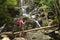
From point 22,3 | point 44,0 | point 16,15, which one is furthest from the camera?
point 22,3

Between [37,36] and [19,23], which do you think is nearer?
[37,36]

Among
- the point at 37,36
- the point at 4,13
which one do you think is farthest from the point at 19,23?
the point at 37,36

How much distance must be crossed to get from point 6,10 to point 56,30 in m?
1.97

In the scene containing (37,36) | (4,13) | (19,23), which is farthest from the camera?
(19,23)

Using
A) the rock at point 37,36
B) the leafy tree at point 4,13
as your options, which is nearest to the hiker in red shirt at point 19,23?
the leafy tree at point 4,13

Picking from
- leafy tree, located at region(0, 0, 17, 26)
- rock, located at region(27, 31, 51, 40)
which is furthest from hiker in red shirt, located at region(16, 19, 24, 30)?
rock, located at region(27, 31, 51, 40)

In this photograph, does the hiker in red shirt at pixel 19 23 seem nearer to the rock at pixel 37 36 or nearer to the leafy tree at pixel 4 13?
the leafy tree at pixel 4 13

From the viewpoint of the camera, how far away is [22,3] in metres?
11.2

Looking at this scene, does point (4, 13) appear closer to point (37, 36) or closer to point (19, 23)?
point (19, 23)

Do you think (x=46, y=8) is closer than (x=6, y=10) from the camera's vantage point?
No

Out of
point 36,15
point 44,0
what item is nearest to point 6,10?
point 44,0

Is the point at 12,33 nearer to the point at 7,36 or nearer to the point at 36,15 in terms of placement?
the point at 7,36

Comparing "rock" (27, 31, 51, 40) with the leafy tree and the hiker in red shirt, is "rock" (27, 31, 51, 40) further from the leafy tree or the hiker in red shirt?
the leafy tree

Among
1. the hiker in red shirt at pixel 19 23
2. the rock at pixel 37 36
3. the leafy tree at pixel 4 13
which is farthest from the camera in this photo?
the hiker in red shirt at pixel 19 23
